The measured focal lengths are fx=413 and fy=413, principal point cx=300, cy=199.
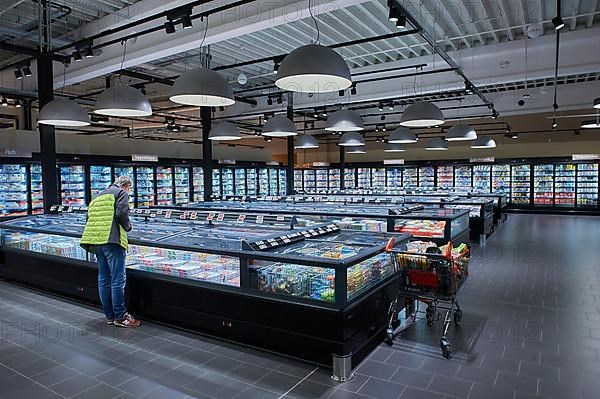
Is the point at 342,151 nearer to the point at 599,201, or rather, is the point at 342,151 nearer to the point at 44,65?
the point at 599,201

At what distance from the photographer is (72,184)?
10.4 metres

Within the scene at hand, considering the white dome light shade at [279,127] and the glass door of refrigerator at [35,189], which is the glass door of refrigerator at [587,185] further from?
the glass door of refrigerator at [35,189]

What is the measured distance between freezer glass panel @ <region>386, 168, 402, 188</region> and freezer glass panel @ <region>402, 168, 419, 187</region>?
0.23m

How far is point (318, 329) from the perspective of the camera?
3508mm

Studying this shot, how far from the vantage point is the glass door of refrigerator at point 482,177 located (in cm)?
1794

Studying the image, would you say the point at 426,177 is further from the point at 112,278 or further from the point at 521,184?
the point at 112,278

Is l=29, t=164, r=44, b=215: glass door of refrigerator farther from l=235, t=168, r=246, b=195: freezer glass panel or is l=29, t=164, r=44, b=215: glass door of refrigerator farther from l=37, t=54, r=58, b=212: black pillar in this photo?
l=235, t=168, r=246, b=195: freezer glass panel

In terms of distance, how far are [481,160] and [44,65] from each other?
51.4 ft

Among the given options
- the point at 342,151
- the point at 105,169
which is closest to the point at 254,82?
the point at 105,169

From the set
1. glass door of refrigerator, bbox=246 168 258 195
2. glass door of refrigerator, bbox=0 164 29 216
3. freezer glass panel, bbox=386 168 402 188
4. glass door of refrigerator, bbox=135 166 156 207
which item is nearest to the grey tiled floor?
glass door of refrigerator, bbox=0 164 29 216

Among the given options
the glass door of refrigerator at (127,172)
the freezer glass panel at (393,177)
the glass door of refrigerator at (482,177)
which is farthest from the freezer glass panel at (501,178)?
the glass door of refrigerator at (127,172)

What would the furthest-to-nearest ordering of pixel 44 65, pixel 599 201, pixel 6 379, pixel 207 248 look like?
pixel 599 201, pixel 44 65, pixel 207 248, pixel 6 379

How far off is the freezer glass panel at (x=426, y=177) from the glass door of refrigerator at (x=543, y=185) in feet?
13.5

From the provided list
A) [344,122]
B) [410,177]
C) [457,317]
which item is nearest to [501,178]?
[410,177]
